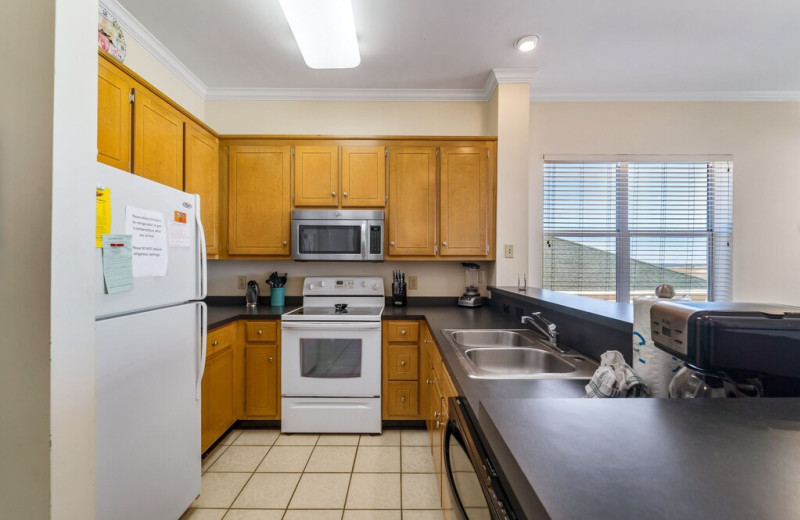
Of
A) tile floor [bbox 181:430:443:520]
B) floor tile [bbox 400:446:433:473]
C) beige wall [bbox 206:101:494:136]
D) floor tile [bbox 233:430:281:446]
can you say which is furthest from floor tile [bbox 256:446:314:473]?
beige wall [bbox 206:101:494:136]

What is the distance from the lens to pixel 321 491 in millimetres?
1687

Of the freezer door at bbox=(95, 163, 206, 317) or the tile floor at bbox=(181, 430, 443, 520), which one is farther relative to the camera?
the tile floor at bbox=(181, 430, 443, 520)

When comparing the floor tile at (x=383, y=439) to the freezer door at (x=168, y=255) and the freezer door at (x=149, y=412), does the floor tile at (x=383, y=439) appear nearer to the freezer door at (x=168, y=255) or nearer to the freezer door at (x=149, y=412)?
the freezer door at (x=149, y=412)

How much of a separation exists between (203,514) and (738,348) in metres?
2.19

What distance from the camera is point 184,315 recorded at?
56.5 inches

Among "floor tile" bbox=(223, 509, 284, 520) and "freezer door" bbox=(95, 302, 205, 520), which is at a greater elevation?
"freezer door" bbox=(95, 302, 205, 520)

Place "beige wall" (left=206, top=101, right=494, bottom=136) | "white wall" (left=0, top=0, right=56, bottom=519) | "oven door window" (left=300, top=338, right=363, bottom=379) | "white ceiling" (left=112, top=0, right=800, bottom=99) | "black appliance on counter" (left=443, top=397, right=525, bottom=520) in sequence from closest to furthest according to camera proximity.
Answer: "black appliance on counter" (left=443, top=397, right=525, bottom=520) → "white wall" (left=0, top=0, right=56, bottom=519) → "white ceiling" (left=112, top=0, right=800, bottom=99) → "oven door window" (left=300, top=338, right=363, bottom=379) → "beige wall" (left=206, top=101, right=494, bottom=136)

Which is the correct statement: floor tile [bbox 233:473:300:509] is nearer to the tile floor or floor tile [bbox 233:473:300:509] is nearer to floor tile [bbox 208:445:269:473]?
the tile floor

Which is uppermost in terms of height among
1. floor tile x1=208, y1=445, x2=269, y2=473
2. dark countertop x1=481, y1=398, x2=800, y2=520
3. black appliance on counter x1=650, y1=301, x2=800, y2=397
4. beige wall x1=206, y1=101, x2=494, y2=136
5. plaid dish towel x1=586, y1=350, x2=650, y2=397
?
beige wall x1=206, y1=101, x2=494, y2=136

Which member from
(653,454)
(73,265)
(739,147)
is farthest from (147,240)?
(739,147)

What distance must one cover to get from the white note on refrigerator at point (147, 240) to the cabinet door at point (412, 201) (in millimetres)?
1573

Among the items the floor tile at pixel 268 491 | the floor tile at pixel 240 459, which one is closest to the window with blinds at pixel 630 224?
the floor tile at pixel 268 491

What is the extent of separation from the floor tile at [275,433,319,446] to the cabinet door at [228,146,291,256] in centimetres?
144

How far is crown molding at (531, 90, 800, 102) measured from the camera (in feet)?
8.98
